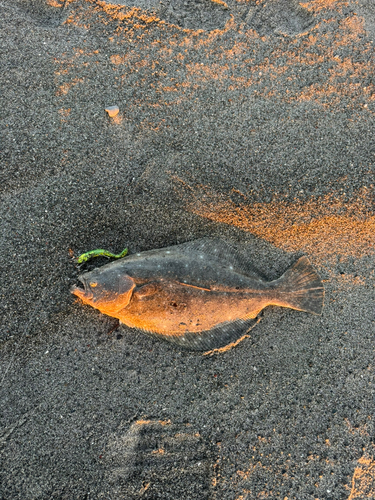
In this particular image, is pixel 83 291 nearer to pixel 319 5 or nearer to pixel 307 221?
pixel 307 221

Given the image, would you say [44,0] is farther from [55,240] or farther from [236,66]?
[55,240]

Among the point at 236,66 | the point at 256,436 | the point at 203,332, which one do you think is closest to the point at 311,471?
the point at 256,436

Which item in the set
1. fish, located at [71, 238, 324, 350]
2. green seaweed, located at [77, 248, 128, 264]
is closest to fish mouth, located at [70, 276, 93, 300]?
fish, located at [71, 238, 324, 350]

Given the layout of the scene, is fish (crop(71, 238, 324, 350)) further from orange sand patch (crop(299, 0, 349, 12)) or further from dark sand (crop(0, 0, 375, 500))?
orange sand patch (crop(299, 0, 349, 12))

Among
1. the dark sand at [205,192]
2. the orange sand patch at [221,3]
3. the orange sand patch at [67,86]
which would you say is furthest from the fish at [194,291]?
the orange sand patch at [221,3]

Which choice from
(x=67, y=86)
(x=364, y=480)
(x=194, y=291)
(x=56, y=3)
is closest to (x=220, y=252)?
(x=194, y=291)
